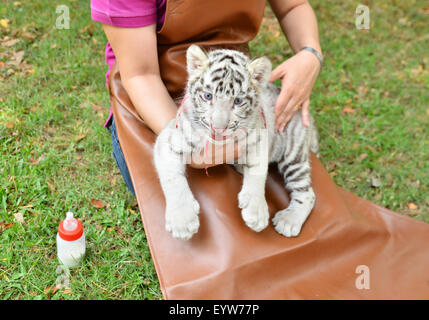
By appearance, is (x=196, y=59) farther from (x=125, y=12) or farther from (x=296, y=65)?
(x=296, y=65)

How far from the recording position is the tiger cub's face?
1.93 m

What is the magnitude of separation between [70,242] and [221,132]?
1303mm

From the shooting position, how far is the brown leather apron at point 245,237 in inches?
80.8

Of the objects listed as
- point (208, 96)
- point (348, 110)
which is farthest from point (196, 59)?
point (348, 110)

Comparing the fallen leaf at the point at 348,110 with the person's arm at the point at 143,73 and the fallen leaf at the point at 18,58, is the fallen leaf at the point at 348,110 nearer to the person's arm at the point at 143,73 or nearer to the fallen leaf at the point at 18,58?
the person's arm at the point at 143,73

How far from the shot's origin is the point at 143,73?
7.95 feet

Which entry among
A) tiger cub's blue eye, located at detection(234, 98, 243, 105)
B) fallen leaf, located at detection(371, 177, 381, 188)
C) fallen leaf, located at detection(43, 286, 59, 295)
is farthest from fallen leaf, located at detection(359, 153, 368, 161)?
fallen leaf, located at detection(43, 286, 59, 295)

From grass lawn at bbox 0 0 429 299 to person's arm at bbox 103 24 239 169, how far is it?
Answer: 1.05 metres

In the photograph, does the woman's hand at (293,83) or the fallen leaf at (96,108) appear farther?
the fallen leaf at (96,108)

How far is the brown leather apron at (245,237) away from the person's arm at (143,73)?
12 centimetres

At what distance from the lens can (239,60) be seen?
2.02 meters

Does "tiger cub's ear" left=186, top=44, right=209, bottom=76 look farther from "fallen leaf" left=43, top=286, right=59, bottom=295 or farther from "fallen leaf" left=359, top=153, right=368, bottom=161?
"fallen leaf" left=359, top=153, right=368, bottom=161

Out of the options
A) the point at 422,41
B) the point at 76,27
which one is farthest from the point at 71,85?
the point at 422,41

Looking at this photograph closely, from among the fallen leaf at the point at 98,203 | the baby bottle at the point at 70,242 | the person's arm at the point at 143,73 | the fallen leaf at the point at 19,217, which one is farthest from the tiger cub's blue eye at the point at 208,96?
the fallen leaf at the point at 19,217
